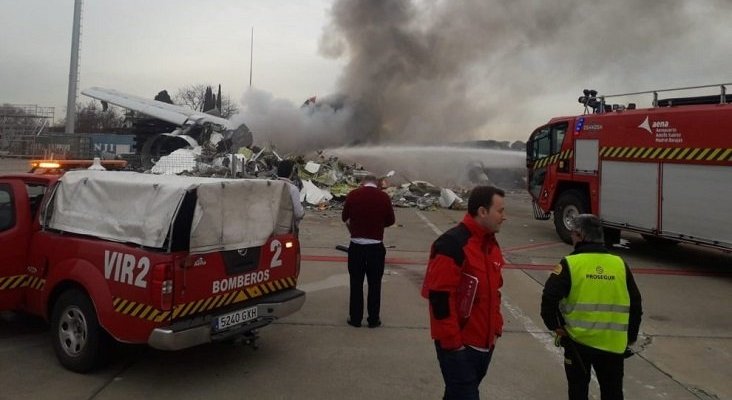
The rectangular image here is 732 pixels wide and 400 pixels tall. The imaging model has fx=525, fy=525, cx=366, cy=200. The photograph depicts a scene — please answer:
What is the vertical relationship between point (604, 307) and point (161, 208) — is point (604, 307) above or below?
below

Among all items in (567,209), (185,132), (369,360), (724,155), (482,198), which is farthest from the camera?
(185,132)

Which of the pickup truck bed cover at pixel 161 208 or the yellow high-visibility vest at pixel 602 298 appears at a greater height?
the pickup truck bed cover at pixel 161 208

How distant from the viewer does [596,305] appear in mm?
3006

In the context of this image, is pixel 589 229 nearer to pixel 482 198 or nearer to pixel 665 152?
pixel 482 198

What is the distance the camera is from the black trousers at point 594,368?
305 cm

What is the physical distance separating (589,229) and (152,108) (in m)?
25.4

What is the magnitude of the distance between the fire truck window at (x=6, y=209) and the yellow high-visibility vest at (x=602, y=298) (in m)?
4.60

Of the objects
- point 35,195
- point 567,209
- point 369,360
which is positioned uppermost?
point 567,209

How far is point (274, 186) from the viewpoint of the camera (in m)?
4.60

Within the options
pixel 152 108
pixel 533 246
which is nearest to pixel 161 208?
pixel 533 246

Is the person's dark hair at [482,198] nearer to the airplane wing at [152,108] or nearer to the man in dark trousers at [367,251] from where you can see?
the man in dark trousers at [367,251]

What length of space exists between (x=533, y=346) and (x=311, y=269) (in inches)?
163

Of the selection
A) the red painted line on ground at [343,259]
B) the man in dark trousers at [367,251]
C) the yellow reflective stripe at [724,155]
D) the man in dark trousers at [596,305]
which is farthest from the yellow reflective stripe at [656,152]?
the man in dark trousers at [596,305]

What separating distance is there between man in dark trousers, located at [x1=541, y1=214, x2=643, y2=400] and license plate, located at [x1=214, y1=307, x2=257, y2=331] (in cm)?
231
